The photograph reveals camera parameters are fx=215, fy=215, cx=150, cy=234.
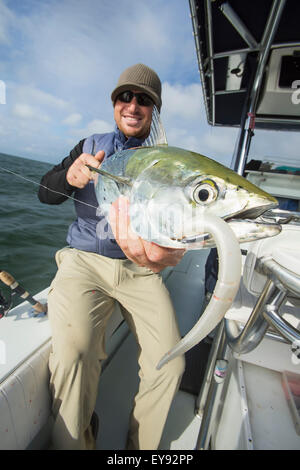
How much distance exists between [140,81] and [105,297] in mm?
1484

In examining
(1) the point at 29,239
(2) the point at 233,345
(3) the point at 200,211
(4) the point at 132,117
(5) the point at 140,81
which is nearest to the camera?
(3) the point at 200,211

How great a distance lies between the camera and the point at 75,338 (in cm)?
110

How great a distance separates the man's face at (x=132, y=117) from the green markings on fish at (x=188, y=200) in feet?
2.71

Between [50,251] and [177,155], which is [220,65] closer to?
[177,155]

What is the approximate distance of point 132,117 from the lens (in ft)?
5.27

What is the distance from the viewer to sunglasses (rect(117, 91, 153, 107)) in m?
1.57

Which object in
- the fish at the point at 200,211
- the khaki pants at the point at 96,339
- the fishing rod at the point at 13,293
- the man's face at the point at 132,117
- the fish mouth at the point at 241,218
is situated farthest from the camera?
the man's face at the point at 132,117

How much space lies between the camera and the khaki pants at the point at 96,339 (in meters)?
1.05

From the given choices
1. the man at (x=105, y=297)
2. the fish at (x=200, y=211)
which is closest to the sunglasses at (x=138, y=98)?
the man at (x=105, y=297)

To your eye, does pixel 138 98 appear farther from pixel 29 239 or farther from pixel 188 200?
pixel 29 239

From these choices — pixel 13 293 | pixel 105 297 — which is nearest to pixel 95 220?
pixel 105 297

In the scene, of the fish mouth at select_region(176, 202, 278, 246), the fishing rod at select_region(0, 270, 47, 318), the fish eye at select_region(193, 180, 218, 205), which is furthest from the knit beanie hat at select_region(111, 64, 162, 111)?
the fishing rod at select_region(0, 270, 47, 318)

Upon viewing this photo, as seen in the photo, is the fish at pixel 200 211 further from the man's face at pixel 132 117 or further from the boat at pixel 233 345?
the man's face at pixel 132 117

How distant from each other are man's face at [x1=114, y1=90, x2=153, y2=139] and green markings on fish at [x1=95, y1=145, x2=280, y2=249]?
2.71 feet
